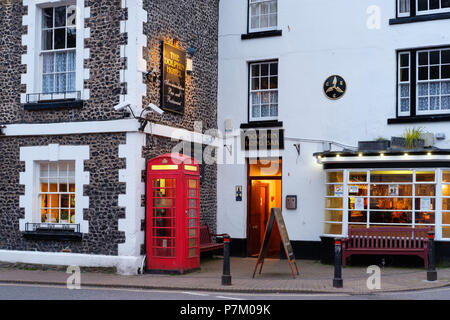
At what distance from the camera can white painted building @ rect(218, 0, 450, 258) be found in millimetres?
16406

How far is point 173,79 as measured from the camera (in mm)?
16438

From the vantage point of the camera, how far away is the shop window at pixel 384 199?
52.5 ft

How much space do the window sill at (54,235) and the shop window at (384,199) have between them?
6.62 metres

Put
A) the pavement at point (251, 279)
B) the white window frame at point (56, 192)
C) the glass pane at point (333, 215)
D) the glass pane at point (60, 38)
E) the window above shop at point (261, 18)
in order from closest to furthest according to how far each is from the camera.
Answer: the pavement at point (251, 279)
the white window frame at point (56, 192)
the glass pane at point (60, 38)
the glass pane at point (333, 215)
the window above shop at point (261, 18)

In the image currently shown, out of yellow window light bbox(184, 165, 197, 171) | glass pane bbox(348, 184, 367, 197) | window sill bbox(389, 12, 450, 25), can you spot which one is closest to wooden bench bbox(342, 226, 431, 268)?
glass pane bbox(348, 184, 367, 197)

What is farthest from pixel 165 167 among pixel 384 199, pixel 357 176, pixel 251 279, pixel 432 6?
pixel 432 6

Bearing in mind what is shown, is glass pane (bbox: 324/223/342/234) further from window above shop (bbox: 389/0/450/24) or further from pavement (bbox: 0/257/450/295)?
window above shop (bbox: 389/0/450/24)

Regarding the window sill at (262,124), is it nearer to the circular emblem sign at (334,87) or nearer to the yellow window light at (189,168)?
the circular emblem sign at (334,87)

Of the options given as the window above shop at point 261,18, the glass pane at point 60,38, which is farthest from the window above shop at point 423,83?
the glass pane at point 60,38

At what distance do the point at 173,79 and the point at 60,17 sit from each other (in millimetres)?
3316

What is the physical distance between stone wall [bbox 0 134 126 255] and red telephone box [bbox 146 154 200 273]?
72 centimetres

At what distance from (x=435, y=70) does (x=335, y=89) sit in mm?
2689

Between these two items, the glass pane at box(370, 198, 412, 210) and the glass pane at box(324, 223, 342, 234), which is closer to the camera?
the glass pane at box(370, 198, 412, 210)

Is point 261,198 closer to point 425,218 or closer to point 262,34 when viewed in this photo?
point 262,34
